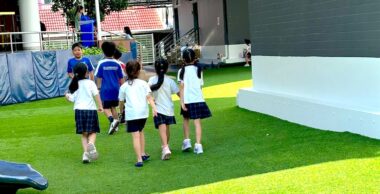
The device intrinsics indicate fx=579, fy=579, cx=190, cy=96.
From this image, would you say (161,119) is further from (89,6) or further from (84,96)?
(89,6)

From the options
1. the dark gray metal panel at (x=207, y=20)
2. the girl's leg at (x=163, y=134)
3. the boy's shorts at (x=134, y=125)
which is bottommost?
the girl's leg at (x=163, y=134)

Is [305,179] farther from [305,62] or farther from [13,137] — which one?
[13,137]

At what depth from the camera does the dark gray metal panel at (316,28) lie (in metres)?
8.51

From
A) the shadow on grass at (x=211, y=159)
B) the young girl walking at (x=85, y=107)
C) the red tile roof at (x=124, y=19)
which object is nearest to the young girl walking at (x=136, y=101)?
the shadow on grass at (x=211, y=159)

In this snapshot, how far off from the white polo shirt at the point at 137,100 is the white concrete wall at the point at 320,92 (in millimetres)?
3129

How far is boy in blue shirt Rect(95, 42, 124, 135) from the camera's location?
1059 centimetres

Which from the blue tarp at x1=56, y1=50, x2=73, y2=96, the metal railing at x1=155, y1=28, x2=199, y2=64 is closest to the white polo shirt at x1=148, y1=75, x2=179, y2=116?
the blue tarp at x1=56, y1=50, x2=73, y2=96

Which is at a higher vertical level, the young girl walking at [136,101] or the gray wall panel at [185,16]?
the gray wall panel at [185,16]

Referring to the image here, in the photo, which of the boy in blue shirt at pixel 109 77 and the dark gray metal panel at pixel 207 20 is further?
Result: the dark gray metal panel at pixel 207 20

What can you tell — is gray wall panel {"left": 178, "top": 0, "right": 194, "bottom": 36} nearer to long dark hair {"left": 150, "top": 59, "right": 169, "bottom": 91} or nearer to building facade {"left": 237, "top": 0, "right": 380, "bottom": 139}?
building facade {"left": 237, "top": 0, "right": 380, "bottom": 139}

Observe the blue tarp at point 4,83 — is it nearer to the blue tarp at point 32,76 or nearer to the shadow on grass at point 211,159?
the blue tarp at point 32,76

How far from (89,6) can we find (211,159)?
2150 cm

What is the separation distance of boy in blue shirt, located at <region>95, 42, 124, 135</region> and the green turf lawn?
650 millimetres

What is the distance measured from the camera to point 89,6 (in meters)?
28.2
